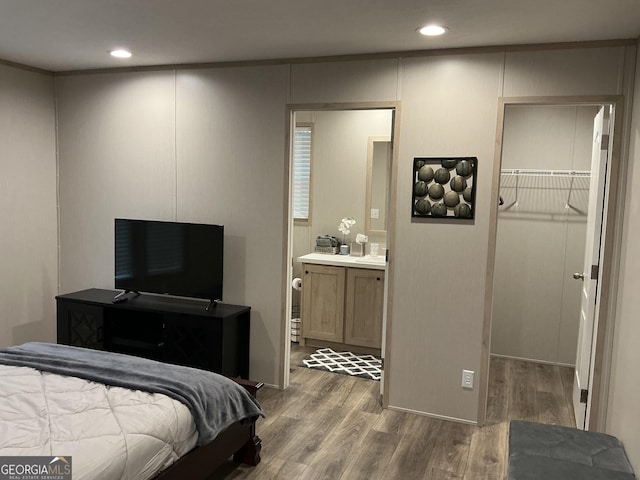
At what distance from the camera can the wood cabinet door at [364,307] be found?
15.9 feet

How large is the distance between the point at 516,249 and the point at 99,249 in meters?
3.73

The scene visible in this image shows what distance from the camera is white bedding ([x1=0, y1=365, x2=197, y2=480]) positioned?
6.72 feet

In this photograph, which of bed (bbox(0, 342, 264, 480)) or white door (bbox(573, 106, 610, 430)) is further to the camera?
white door (bbox(573, 106, 610, 430))

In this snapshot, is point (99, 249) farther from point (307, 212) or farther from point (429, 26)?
point (429, 26)

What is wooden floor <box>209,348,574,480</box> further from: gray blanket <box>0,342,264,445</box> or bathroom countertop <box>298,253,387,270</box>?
bathroom countertop <box>298,253,387,270</box>

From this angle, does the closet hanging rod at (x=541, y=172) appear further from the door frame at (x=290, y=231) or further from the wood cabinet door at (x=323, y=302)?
the wood cabinet door at (x=323, y=302)

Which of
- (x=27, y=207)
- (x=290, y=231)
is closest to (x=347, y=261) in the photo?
(x=290, y=231)

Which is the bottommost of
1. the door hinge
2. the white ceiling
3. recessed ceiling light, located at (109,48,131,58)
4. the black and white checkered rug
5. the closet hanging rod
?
the black and white checkered rug

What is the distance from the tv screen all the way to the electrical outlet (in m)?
1.85

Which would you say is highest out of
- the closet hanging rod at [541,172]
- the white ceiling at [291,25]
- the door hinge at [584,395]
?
the white ceiling at [291,25]

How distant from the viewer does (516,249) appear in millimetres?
4902

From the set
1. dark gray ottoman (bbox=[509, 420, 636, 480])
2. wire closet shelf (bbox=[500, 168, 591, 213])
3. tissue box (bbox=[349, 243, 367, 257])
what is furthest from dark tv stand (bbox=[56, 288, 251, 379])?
wire closet shelf (bbox=[500, 168, 591, 213])

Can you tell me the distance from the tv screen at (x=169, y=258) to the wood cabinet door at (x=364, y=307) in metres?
1.38

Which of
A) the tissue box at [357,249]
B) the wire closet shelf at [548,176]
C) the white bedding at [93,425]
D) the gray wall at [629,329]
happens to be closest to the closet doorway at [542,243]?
the wire closet shelf at [548,176]
